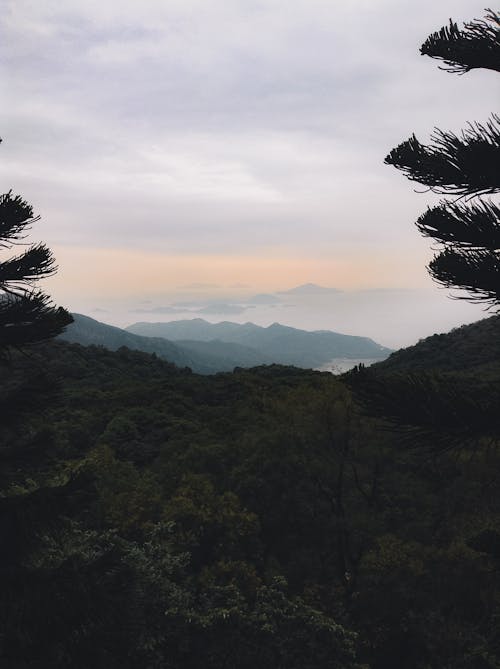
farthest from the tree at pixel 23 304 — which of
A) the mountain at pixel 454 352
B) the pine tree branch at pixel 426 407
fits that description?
the mountain at pixel 454 352

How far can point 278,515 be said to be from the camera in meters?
21.2

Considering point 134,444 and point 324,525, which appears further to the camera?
point 134,444

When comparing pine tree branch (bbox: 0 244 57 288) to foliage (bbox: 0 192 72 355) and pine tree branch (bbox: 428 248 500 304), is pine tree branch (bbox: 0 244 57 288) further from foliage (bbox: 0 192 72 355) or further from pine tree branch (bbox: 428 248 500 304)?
pine tree branch (bbox: 428 248 500 304)

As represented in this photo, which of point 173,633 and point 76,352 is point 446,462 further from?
point 76,352

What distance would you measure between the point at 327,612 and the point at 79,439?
64.3 feet

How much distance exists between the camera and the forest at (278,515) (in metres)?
5.46

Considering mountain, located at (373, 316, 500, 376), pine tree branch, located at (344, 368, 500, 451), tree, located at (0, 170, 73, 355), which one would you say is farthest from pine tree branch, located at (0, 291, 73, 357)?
mountain, located at (373, 316, 500, 376)

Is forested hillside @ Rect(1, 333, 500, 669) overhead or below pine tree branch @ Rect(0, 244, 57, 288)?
below

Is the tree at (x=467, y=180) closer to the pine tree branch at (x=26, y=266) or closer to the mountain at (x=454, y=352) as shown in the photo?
the pine tree branch at (x=26, y=266)

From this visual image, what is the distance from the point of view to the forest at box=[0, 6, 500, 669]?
17.9ft

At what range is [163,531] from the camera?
1585 cm

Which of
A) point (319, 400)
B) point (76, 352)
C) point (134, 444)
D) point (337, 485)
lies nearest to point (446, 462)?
point (337, 485)

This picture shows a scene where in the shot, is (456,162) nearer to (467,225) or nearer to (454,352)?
(467,225)

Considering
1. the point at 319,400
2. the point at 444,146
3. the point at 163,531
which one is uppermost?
the point at 444,146
